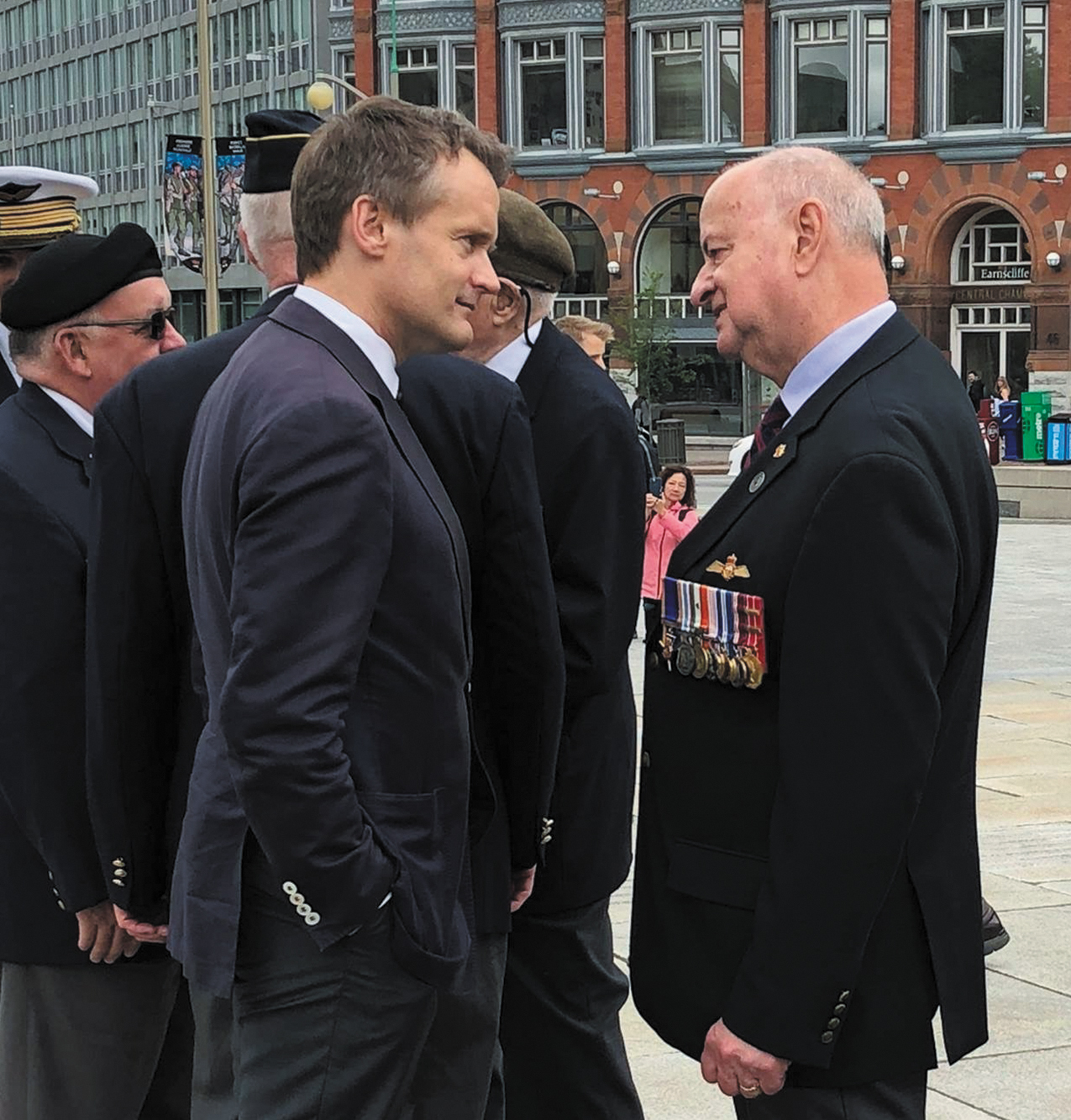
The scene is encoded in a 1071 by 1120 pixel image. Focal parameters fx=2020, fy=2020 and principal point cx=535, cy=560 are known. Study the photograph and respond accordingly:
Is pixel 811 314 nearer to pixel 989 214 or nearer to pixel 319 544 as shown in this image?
pixel 319 544

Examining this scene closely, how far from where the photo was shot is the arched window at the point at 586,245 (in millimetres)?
52750

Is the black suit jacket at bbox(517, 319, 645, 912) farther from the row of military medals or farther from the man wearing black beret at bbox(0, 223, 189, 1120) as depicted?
the man wearing black beret at bbox(0, 223, 189, 1120)

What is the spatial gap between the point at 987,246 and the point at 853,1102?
155 feet

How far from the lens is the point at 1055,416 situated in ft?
104

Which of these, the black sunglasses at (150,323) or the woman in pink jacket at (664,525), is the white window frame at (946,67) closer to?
the woman in pink jacket at (664,525)

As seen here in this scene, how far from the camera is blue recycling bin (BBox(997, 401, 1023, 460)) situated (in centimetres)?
3334

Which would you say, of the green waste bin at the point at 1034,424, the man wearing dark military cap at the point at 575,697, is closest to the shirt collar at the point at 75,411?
A: the man wearing dark military cap at the point at 575,697

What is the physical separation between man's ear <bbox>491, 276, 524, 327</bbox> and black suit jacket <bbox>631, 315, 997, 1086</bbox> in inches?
36.7

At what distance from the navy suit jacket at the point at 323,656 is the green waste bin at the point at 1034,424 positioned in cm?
3067

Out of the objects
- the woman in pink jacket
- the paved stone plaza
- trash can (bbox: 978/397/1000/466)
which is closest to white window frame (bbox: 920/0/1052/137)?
trash can (bbox: 978/397/1000/466)

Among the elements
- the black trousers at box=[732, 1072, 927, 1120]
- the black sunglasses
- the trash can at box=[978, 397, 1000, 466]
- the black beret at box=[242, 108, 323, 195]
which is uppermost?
the black beret at box=[242, 108, 323, 195]

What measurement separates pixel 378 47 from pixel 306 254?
176 ft

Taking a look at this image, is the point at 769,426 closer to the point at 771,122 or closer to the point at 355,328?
the point at 355,328

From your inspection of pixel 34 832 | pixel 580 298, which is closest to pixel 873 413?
pixel 34 832
